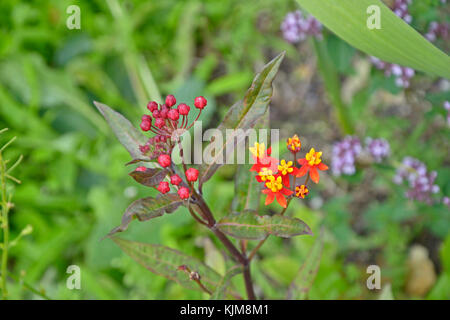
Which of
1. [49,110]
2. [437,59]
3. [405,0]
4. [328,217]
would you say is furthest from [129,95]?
[437,59]

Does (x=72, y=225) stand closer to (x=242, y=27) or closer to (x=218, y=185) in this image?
(x=218, y=185)

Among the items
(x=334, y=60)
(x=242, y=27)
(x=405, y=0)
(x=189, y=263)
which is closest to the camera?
(x=189, y=263)

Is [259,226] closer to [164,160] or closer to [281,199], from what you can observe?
[281,199]

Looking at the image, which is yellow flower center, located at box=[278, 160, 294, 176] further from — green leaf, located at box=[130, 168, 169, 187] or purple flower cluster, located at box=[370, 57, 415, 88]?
purple flower cluster, located at box=[370, 57, 415, 88]

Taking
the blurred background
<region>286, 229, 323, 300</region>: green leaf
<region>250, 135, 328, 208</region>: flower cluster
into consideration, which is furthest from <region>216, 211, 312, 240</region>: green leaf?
the blurred background

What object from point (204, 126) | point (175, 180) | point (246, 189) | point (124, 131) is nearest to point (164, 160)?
point (175, 180)
